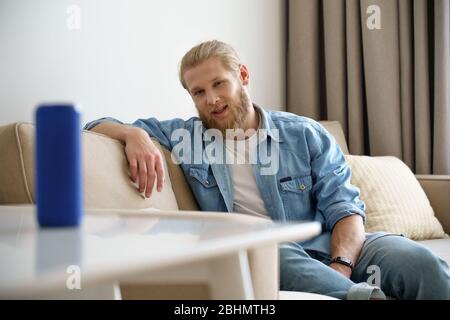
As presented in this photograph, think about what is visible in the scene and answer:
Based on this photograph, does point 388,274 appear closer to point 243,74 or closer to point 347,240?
point 347,240

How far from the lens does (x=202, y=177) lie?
1.68 meters

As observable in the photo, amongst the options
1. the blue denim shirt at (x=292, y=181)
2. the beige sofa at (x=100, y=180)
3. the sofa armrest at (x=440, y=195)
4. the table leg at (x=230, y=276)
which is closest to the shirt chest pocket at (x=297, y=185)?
the blue denim shirt at (x=292, y=181)

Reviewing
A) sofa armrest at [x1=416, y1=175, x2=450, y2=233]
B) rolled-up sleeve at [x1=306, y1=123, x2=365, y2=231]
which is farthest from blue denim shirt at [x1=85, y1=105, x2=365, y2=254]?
sofa armrest at [x1=416, y1=175, x2=450, y2=233]

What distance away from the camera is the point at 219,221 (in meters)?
0.79

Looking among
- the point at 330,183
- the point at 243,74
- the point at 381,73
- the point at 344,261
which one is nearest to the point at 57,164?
the point at 344,261

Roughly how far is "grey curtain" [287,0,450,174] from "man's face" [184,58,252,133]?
3.52 ft

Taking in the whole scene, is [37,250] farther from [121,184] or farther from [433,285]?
[433,285]

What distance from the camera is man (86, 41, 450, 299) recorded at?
143 cm

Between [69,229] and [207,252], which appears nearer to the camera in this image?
[207,252]

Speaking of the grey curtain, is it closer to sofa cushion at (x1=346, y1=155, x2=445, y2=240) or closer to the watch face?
sofa cushion at (x1=346, y1=155, x2=445, y2=240)

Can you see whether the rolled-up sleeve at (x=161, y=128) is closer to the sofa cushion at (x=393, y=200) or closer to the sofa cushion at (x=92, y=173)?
the sofa cushion at (x=92, y=173)

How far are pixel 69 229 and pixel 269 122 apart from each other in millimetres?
1151
